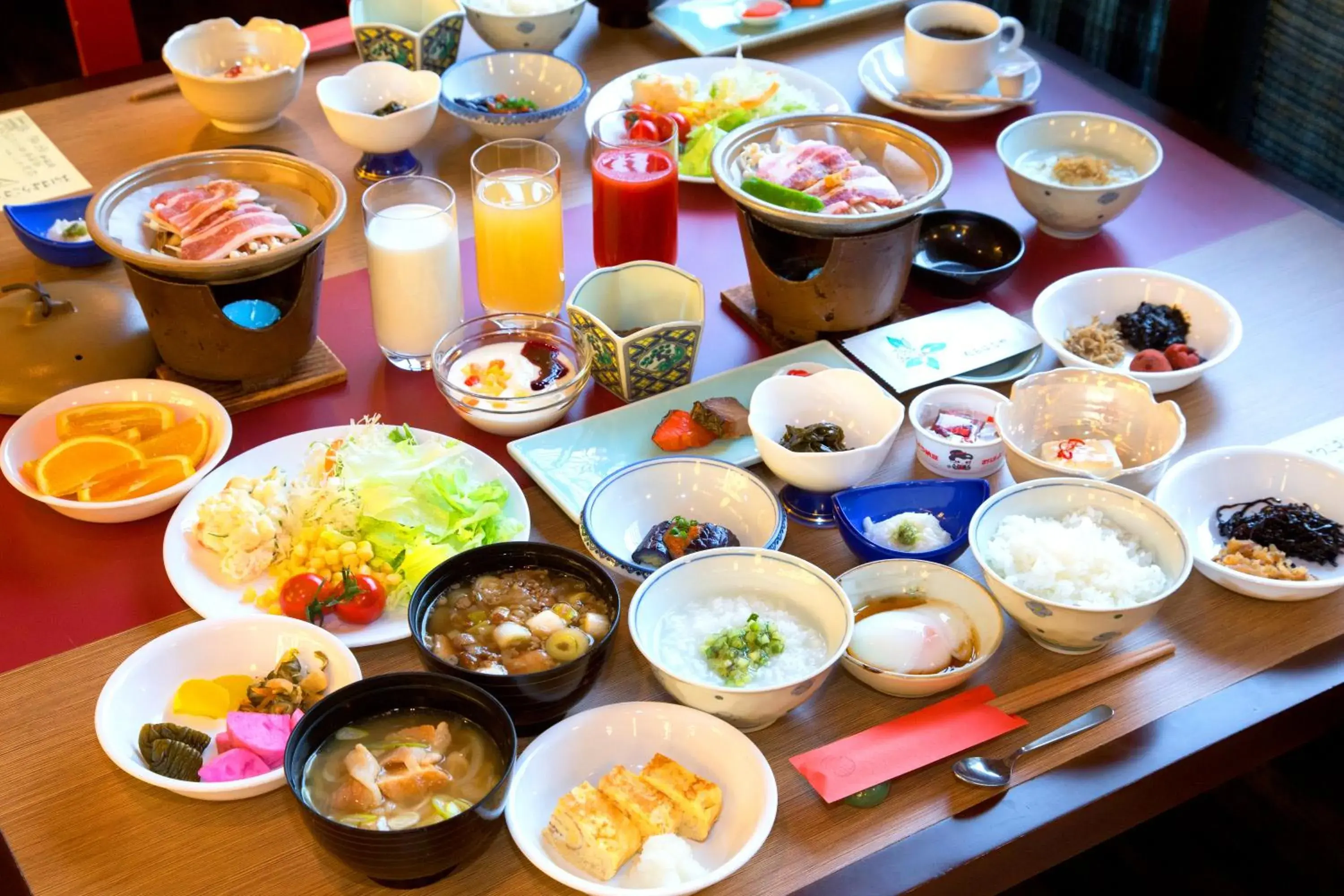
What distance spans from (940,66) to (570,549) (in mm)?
1814

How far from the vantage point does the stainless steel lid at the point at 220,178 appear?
1.95 metres

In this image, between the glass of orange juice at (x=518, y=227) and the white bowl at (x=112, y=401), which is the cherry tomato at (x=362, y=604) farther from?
the glass of orange juice at (x=518, y=227)

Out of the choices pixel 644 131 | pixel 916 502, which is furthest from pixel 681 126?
pixel 916 502

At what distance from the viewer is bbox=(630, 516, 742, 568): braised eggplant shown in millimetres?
1733

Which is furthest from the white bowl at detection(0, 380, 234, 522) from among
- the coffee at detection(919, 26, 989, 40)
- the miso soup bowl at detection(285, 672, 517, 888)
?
the coffee at detection(919, 26, 989, 40)

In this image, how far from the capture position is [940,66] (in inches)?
115

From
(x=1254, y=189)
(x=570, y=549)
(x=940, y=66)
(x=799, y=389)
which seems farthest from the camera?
(x=940, y=66)

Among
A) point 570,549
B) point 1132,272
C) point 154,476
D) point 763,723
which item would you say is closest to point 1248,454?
point 1132,272

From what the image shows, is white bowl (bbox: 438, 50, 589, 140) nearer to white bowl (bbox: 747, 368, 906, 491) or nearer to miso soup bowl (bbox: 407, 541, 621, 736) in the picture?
white bowl (bbox: 747, 368, 906, 491)

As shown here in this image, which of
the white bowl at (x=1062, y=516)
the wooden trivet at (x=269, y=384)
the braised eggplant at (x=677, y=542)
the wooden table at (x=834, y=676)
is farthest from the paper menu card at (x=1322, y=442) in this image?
the wooden trivet at (x=269, y=384)

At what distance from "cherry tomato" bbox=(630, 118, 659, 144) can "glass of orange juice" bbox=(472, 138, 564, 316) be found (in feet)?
1.30

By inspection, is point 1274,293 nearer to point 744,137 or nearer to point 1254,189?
point 1254,189

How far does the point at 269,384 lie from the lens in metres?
2.15

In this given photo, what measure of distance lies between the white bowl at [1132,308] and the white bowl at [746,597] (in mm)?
775
